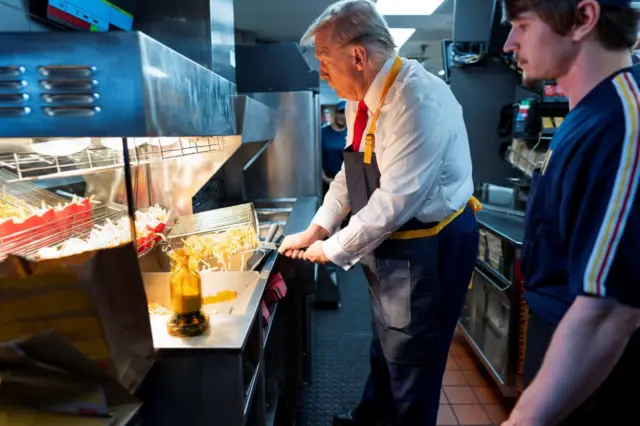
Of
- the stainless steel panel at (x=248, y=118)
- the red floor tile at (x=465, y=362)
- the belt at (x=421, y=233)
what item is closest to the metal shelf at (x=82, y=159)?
the stainless steel panel at (x=248, y=118)

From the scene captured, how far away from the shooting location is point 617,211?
71 cm

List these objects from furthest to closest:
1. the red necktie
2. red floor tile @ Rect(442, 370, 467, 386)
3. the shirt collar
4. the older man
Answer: red floor tile @ Rect(442, 370, 467, 386), the red necktie, the shirt collar, the older man

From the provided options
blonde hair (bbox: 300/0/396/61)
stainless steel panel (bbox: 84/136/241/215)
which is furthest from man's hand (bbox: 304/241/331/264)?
blonde hair (bbox: 300/0/396/61)

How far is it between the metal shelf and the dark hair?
1127mm

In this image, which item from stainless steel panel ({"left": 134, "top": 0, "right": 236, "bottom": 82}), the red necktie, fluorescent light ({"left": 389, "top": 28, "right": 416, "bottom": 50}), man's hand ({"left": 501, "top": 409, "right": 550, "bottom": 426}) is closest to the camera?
man's hand ({"left": 501, "top": 409, "right": 550, "bottom": 426})

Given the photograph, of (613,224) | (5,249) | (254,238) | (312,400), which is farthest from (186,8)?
(312,400)

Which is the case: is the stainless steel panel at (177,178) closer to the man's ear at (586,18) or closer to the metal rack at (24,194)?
the metal rack at (24,194)

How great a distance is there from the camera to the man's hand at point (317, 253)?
5.23 ft

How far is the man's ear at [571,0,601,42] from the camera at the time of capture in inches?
30.5

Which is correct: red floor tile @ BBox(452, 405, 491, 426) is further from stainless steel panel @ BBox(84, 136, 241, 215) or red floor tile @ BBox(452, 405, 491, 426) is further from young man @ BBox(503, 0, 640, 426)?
stainless steel panel @ BBox(84, 136, 241, 215)

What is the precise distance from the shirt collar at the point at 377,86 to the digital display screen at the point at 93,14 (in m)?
0.94

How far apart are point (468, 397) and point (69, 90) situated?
2378 mm

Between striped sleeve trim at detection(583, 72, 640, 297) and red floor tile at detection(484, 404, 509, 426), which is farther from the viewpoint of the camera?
red floor tile at detection(484, 404, 509, 426)

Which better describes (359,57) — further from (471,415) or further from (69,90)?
(471,415)
